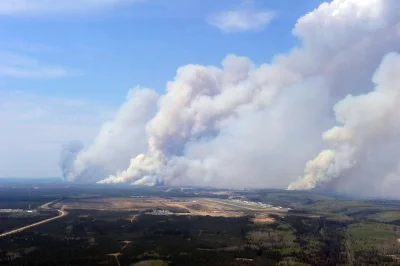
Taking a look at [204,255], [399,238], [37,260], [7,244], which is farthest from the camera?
[399,238]

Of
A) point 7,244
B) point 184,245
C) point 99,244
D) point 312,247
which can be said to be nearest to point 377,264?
point 312,247

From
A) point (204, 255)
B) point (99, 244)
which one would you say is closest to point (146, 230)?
point (99, 244)

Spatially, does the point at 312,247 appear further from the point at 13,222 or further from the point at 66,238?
the point at 13,222

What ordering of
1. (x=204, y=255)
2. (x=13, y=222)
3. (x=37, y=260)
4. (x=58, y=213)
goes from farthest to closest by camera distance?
A: (x=58, y=213)
(x=13, y=222)
(x=204, y=255)
(x=37, y=260)

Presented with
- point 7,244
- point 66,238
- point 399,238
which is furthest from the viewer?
point 399,238

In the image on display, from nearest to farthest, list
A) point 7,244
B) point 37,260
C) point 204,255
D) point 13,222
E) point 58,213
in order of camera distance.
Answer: point 37,260 → point 204,255 → point 7,244 → point 13,222 → point 58,213

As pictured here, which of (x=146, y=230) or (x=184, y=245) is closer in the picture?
(x=184, y=245)

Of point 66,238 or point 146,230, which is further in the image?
point 146,230

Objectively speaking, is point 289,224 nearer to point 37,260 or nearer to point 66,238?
point 66,238
